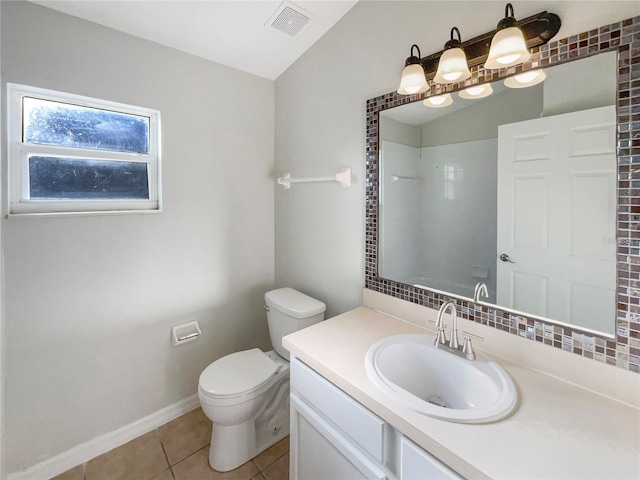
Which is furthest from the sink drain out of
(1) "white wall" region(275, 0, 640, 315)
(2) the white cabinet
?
(1) "white wall" region(275, 0, 640, 315)

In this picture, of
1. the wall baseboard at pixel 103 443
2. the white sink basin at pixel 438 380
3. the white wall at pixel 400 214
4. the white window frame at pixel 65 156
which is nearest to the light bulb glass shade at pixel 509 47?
the white wall at pixel 400 214

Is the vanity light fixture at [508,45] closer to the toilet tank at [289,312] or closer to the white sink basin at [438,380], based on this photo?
the white sink basin at [438,380]

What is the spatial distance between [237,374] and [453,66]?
1.75 m

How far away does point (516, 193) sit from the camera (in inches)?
42.9

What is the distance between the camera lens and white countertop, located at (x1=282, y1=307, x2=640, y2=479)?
25.6 inches

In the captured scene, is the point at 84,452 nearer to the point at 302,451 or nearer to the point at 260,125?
the point at 302,451

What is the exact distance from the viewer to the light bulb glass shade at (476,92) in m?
1.14

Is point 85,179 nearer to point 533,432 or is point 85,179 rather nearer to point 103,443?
point 103,443

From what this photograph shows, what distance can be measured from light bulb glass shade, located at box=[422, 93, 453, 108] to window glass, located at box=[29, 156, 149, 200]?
160 cm

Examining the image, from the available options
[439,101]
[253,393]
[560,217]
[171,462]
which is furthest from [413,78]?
[171,462]

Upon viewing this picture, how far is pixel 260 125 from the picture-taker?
2131 millimetres

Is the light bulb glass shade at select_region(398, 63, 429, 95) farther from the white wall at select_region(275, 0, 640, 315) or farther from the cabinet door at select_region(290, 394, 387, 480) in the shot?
the cabinet door at select_region(290, 394, 387, 480)

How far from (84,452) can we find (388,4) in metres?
2.79

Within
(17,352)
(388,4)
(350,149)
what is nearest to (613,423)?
(350,149)
